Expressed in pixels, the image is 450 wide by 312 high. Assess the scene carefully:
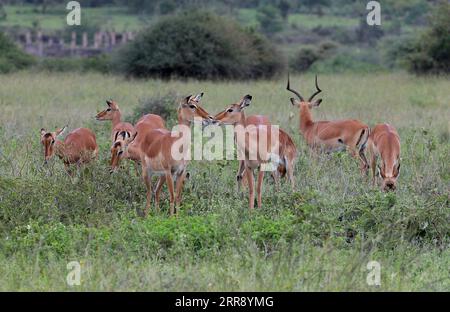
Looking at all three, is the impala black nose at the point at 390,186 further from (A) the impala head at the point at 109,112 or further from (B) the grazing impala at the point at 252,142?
(A) the impala head at the point at 109,112

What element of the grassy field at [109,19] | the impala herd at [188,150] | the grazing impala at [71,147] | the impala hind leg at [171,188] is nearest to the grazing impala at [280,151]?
the impala herd at [188,150]

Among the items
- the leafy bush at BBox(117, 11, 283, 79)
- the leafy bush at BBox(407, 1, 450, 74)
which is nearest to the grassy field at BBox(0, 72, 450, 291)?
the leafy bush at BBox(117, 11, 283, 79)

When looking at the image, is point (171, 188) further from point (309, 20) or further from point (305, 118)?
point (309, 20)

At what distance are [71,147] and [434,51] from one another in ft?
48.9

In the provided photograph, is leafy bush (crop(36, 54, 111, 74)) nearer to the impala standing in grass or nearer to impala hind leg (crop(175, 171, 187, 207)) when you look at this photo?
the impala standing in grass

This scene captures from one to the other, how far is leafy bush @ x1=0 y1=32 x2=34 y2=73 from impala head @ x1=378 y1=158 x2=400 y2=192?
15.4 metres

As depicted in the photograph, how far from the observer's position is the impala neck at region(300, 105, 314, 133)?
413 inches

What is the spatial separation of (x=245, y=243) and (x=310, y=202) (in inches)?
53.1

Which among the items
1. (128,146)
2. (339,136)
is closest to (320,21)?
(339,136)

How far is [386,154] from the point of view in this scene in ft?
27.3

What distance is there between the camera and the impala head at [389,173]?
7961 millimetres

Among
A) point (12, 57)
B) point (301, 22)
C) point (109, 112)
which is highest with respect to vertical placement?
point (301, 22)

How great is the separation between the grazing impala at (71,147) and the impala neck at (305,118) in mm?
2733
